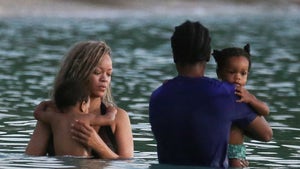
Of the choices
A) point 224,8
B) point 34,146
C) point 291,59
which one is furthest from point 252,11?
point 34,146

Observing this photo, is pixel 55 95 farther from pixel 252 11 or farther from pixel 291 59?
pixel 252 11

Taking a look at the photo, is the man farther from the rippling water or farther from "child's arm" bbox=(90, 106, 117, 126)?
"child's arm" bbox=(90, 106, 117, 126)

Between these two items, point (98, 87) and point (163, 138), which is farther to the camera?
point (98, 87)

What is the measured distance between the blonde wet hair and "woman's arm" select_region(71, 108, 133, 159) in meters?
0.41

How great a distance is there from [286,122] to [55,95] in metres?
6.53

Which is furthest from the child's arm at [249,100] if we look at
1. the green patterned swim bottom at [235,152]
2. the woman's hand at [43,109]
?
the woman's hand at [43,109]

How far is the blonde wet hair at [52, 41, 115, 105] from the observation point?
35.7ft

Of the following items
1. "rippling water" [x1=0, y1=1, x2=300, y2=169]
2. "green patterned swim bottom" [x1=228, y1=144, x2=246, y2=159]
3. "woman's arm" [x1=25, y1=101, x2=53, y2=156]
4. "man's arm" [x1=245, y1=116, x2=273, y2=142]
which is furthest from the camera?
"rippling water" [x1=0, y1=1, x2=300, y2=169]

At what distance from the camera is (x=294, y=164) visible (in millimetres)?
12352

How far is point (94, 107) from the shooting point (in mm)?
11109

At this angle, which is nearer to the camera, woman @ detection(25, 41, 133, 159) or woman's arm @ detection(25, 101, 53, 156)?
woman @ detection(25, 41, 133, 159)

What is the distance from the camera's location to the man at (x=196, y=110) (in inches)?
384

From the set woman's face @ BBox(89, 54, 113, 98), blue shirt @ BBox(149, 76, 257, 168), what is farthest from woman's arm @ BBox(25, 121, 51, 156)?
blue shirt @ BBox(149, 76, 257, 168)

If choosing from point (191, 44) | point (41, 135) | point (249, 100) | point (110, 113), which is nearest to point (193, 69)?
point (191, 44)
